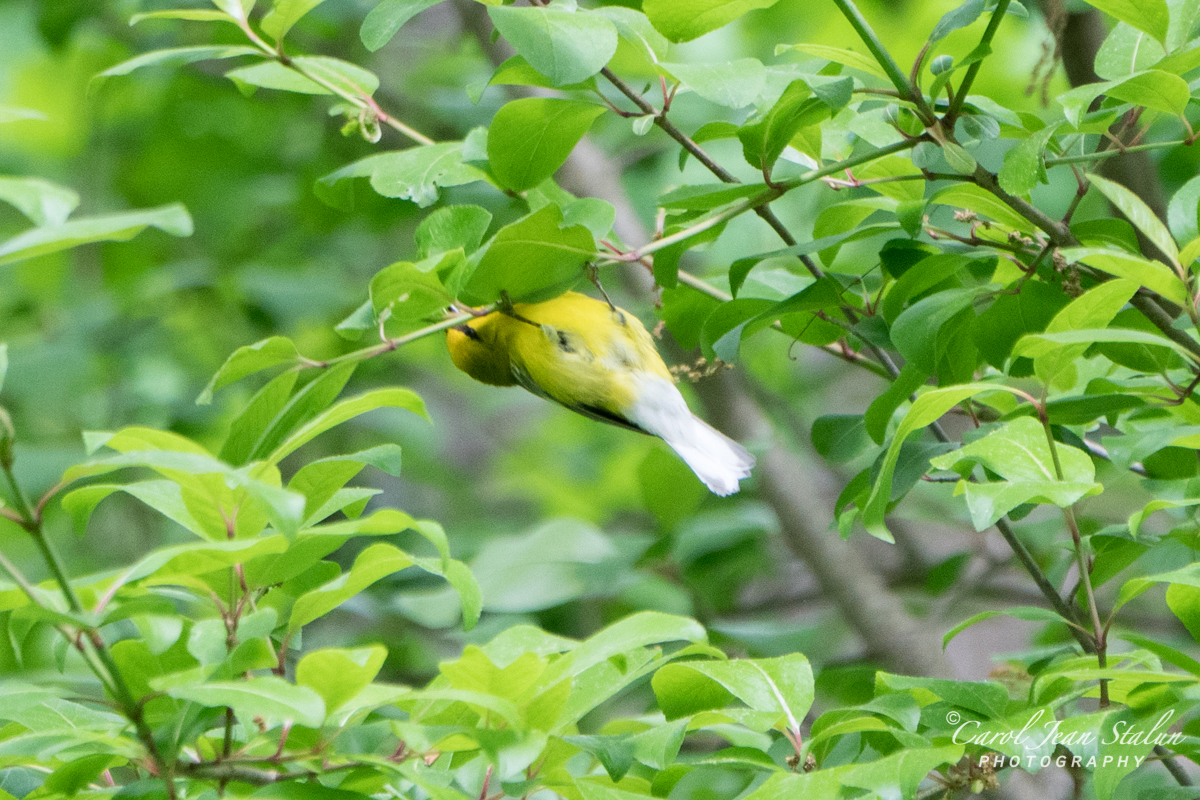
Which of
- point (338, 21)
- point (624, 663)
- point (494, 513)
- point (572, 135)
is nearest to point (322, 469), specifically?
point (624, 663)

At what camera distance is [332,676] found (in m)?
1.07

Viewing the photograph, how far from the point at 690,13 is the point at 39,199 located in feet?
2.72

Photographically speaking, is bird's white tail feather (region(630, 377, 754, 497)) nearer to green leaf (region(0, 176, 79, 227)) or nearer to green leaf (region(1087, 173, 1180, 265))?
green leaf (region(1087, 173, 1180, 265))

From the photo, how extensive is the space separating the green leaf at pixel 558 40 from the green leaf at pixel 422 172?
324 mm

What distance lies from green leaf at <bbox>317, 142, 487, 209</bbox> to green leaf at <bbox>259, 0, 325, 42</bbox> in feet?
0.78

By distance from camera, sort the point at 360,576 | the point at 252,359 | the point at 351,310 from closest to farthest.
Result: 1. the point at 360,576
2. the point at 252,359
3. the point at 351,310

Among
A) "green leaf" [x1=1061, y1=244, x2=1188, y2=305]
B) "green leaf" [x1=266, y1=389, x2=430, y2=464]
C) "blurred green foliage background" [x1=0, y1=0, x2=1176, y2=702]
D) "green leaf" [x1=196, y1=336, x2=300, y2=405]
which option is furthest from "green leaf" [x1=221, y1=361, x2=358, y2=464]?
"blurred green foliage background" [x1=0, y1=0, x2=1176, y2=702]

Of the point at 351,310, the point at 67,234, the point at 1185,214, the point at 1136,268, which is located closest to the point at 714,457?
the point at 1185,214

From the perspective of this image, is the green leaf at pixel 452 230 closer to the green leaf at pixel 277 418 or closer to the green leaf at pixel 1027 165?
the green leaf at pixel 277 418

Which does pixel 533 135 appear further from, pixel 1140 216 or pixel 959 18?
pixel 1140 216

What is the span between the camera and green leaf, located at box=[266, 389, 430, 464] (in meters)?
1.20

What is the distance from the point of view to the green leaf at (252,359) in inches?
56.0

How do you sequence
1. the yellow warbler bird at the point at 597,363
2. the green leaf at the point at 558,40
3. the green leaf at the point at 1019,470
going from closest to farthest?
the green leaf at the point at 1019,470 → the green leaf at the point at 558,40 → the yellow warbler bird at the point at 597,363

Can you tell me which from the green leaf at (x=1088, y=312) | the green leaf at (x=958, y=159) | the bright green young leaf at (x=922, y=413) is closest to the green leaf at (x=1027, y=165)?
the green leaf at (x=958, y=159)
